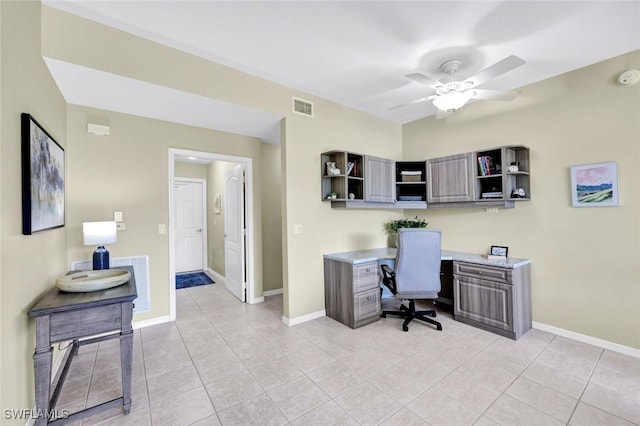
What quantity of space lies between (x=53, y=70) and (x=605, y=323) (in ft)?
17.7

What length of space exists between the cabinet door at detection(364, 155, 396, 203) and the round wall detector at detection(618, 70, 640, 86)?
2.33 m

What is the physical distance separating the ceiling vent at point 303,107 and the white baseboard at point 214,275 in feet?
11.8

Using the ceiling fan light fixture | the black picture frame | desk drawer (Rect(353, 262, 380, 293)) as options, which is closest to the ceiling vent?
the ceiling fan light fixture

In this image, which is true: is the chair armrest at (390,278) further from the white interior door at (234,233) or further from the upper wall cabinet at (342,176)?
the white interior door at (234,233)

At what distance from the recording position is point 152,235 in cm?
325

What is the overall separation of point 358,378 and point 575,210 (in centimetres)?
278

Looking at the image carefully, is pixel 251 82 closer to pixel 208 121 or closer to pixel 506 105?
pixel 208 121

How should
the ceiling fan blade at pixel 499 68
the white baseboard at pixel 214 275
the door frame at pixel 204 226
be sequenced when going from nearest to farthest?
the ceiling fan blade at pixel 499 68, the white baseboard at pixel 214 275, the door frame at pixel 204 226

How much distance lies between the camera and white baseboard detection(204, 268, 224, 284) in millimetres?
5262

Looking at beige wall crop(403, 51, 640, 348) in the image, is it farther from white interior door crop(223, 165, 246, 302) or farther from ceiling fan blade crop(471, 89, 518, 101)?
white interior door crop(223, 165, 246, 302)

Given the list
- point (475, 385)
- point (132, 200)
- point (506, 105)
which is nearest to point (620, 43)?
point (506, 105)

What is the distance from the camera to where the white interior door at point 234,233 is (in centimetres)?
414

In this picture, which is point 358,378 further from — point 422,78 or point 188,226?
point 188,226

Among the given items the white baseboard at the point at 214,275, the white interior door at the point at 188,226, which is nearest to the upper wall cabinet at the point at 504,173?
the white baseboard at the point at 214,275
